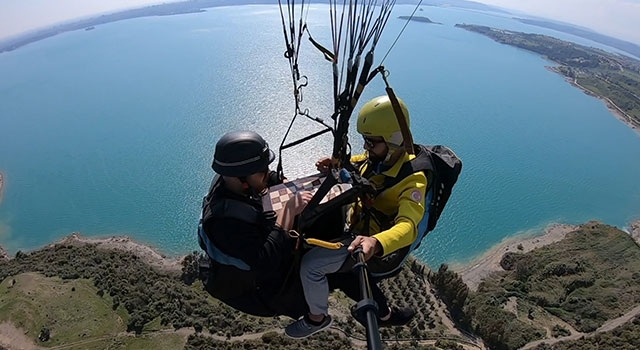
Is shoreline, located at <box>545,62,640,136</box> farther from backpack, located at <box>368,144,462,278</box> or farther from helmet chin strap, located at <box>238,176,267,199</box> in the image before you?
helmet chin strap, located at <box>238,176,267,199</box>

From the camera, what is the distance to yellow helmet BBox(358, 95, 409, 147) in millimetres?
2893

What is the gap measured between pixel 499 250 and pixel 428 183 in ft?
93.6

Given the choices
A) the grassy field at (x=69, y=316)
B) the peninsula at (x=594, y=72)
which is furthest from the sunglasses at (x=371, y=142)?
the peninsula at (x=594, y=72)

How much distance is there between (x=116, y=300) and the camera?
850 inches

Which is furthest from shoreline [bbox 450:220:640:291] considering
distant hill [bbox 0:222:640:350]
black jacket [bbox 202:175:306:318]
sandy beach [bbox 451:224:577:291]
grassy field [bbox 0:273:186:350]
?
black jacket [bbox 202:175:306:318]

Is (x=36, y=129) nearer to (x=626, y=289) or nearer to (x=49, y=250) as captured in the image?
(x=49, y=250)

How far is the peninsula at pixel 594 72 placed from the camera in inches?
2320

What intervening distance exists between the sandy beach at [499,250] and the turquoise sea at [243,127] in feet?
2.29

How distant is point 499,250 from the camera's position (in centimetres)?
2858

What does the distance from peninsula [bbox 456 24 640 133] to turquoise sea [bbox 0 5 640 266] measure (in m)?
2.73

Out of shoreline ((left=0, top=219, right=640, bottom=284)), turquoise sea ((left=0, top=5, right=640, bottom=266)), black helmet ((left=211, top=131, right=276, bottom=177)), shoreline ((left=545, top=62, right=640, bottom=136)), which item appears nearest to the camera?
black helmet ((left=211, top=131, right=276, bottom=177))

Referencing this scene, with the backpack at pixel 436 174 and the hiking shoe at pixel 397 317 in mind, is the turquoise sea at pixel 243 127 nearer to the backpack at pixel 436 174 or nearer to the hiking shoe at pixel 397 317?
the hiking shoe at pixel 397 317

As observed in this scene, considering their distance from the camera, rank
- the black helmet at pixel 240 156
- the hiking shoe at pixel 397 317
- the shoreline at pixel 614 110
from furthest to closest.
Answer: the shoreline at pixel 614 110 → the hiking shoe at pixel 397 317 → the black helmet at pixel 240 156

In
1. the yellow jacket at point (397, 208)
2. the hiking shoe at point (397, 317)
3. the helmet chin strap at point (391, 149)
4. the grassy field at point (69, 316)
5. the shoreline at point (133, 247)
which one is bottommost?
the shoreline at point (133, 247)
